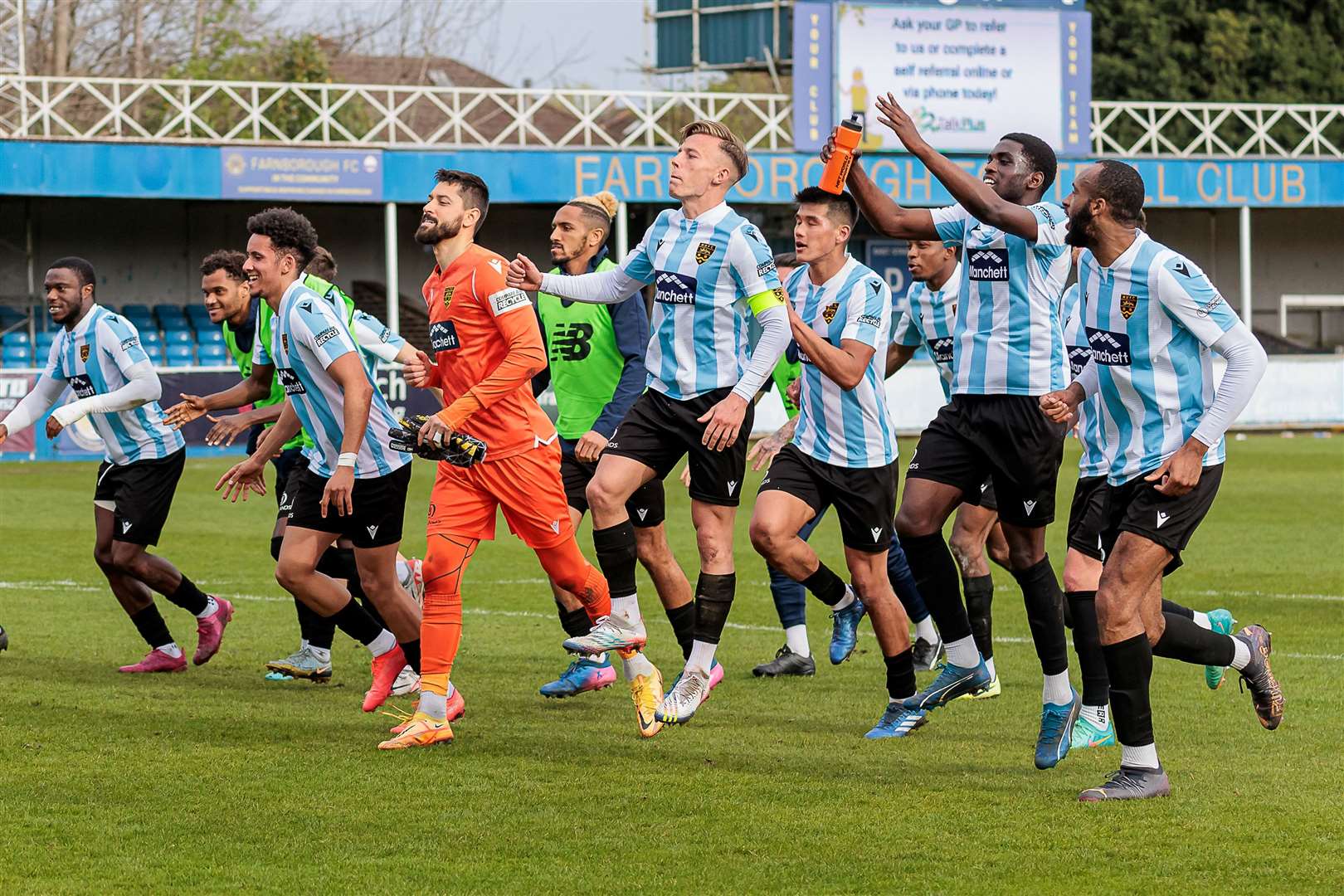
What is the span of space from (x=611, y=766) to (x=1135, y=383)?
2.33m

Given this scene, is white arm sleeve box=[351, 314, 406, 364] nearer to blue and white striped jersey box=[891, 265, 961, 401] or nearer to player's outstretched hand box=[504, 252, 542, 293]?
player's outstretched hand box=[504, 252, 542, 293]

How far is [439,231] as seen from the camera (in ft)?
23.0

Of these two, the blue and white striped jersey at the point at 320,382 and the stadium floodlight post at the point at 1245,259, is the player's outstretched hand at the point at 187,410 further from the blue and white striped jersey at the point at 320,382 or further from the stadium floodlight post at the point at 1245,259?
the stadium floodlight post at the point at 1245,259

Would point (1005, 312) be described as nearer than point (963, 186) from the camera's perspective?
No

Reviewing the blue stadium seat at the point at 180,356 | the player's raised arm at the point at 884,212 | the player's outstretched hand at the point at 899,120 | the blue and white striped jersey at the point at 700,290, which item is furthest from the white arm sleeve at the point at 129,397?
the blue stadium seat at the point at 180,356

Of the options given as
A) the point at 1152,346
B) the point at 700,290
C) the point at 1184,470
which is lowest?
the point at 1184,470

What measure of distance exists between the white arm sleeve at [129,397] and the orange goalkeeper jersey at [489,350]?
2142mm

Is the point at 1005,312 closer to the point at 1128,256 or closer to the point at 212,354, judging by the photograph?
the point at 1128,256

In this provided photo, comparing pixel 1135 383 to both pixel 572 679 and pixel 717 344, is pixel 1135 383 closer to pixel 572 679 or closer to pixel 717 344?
pixel 717 344

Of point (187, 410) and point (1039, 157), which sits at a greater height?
point (1039, 157)

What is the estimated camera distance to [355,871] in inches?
197

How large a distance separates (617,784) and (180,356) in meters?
26.5

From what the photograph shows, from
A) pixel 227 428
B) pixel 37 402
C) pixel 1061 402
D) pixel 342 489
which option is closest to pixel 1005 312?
pixel 1061 402

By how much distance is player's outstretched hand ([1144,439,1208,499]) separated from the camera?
578 centimetres
